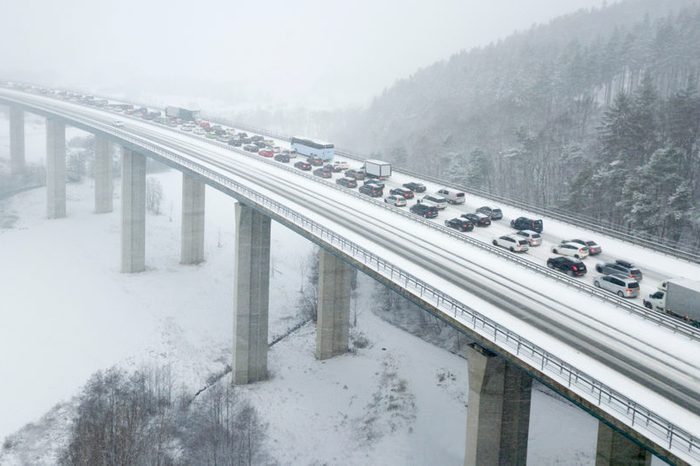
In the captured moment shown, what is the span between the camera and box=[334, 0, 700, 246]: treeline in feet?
181

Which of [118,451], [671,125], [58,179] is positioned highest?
[671,125]

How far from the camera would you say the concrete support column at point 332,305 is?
155 feet

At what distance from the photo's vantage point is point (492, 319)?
2472cm

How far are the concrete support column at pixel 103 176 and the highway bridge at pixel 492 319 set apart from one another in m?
32.5

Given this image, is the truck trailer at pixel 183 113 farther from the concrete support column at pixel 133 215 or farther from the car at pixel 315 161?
the car at pixel 315 161

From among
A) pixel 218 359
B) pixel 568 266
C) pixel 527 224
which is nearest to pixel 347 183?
pixel 527 224

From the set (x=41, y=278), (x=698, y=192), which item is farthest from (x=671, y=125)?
(x=41, y=278)

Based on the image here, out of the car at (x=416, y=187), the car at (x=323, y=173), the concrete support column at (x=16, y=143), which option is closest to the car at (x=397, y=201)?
the car at (x=416, y=187)

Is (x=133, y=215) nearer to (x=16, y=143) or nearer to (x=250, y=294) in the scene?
(x=250, y=294)

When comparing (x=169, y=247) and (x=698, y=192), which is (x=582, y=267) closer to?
(x=698, y=192)

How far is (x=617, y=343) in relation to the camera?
2298 centimetres

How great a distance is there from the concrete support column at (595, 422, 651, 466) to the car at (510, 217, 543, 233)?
19.4 metres

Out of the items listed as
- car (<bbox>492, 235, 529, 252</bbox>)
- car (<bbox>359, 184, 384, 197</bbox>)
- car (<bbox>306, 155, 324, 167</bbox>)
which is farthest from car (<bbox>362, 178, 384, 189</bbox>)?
car (<bbox>492, 235, 529, 252</bbox>)

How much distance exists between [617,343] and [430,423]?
66.1ft
